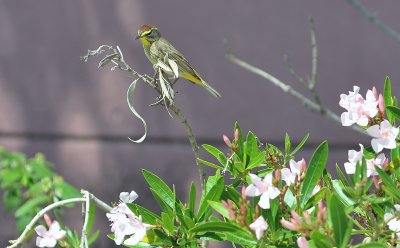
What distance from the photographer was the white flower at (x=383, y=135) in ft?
5.03

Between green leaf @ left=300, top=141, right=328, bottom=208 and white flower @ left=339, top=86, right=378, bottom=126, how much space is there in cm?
6

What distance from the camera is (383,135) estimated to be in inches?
61.1

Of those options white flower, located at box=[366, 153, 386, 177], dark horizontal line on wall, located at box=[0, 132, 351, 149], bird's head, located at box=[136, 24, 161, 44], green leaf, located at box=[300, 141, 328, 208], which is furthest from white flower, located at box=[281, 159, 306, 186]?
dark horizontal line on wall, located at box=[0, 132, 351, 149]

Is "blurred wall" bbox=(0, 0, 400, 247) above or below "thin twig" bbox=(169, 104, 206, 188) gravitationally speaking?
above

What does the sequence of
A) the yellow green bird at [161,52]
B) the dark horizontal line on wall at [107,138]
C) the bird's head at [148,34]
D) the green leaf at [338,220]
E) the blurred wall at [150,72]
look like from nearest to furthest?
the green leaf at [338,220], the yellow green bird at [161,52], the bird's head at [148,34], the blurred wall at [150,72], the dark horizontal line on wall at [107,138]

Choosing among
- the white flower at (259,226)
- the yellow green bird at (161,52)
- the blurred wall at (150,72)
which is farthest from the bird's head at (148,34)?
the blurred wall at (150,72)

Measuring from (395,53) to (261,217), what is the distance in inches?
156

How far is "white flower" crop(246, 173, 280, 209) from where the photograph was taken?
146 cm

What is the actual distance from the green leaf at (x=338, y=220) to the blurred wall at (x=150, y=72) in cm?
379

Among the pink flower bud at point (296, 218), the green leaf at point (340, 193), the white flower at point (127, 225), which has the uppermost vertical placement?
the green leaf at point (340, 193)

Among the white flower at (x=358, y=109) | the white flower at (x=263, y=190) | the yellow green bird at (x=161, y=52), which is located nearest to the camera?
the white flower at (x=263, y=190)

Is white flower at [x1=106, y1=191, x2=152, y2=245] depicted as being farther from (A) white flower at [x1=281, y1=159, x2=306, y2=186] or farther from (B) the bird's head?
(B) the bird's head

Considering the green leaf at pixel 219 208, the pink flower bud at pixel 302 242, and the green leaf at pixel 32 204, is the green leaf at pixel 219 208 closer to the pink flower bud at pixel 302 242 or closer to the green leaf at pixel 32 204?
the pink flower bud at pixel 302 242

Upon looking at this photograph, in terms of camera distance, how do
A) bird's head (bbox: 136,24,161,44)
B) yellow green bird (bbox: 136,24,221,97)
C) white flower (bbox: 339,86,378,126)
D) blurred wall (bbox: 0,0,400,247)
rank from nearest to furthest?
1. white flower (bbox: 339,86,378,126)
2. yellow green bird (bbox: 136,24,221,97)
3. bird's head (bbox: 136,24,161,44)
4. blurred wall (bbox: 0,0,400,247)
